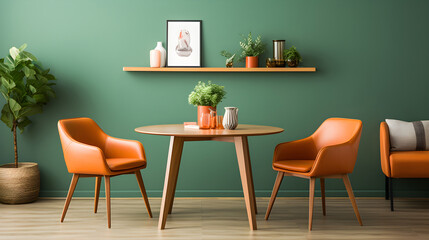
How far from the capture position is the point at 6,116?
13.4 ft

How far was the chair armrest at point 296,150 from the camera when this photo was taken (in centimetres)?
373

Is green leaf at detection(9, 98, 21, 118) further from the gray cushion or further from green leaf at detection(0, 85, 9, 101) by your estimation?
the gray cushion

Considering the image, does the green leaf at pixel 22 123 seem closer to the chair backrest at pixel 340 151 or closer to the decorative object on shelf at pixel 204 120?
the decorative object on shelf at pixel 204 120

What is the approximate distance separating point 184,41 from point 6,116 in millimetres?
1764

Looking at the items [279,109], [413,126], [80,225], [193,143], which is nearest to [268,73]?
[279,109]

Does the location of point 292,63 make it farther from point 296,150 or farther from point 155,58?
point 155,58

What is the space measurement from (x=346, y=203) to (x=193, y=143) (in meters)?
1.54

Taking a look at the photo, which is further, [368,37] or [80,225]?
[368,37]

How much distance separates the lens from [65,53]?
4.35 meters

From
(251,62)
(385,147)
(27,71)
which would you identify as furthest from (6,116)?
(385,147)

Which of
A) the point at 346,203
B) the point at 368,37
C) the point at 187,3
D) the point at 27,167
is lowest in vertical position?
the point at 346,203

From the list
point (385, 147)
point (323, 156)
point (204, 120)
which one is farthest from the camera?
point (385, 147)

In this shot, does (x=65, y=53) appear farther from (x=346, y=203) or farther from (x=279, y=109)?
(x=346, y=203)

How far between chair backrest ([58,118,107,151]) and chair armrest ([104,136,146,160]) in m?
0.06
